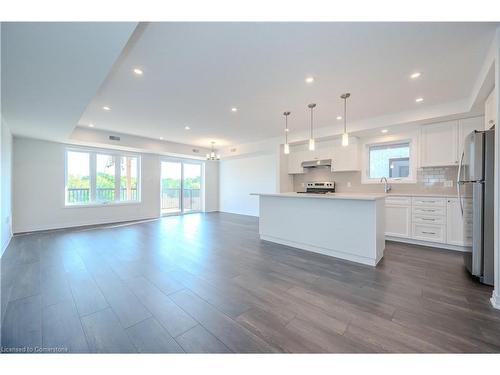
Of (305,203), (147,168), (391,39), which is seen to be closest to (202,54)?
(391,39)

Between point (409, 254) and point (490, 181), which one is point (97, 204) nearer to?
point (409, 254)

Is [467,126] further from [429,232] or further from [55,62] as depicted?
[55,62]

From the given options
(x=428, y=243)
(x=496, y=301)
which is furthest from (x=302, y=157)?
(x=496, y=301)

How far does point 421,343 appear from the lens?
1407 mm

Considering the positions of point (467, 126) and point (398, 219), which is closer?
point (467, 126)

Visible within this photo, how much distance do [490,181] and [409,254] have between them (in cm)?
162

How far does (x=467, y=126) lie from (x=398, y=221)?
206 cm

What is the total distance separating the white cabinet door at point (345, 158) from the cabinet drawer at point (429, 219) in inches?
62.7

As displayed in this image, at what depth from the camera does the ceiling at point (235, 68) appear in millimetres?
1816

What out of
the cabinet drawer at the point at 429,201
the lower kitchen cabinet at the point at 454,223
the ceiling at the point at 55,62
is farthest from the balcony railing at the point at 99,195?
the lower kitchen cabinet at the point at 454,223

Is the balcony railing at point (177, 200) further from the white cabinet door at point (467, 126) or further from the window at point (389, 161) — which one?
the white cabinet door at point (467, 126)

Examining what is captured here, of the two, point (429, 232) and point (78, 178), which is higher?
point (78, 178)

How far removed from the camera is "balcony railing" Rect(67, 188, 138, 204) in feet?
18.2

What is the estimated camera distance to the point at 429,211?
12.5ft
